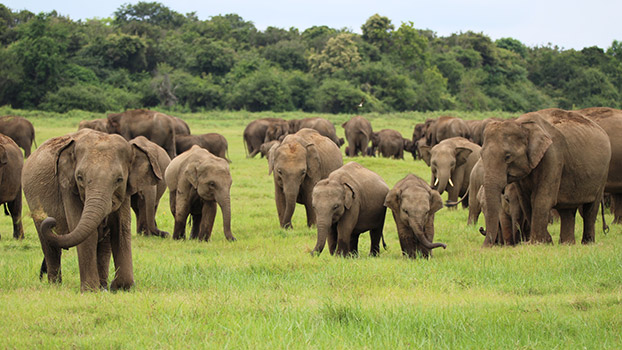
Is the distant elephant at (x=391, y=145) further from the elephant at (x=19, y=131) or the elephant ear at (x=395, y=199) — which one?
the elephant ear at (x=395, y=199)

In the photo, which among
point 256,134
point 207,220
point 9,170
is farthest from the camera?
point 256,134

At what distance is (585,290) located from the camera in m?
7.70

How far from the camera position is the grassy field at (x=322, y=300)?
5.77 m

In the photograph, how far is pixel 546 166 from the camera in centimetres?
1106

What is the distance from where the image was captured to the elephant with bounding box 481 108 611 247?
1084 cm

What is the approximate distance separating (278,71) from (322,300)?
72.2 metres

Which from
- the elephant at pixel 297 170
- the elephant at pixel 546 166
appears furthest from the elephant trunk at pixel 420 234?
the elephant at pixel 297 170

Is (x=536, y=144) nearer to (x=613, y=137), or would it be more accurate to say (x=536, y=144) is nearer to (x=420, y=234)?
(x=420, y=234)

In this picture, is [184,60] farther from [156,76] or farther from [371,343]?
[371,343]

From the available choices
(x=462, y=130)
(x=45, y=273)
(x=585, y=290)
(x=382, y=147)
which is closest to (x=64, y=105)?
(x=382, y=147)

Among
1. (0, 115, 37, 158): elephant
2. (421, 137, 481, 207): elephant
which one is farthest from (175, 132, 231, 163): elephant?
(421, 137, 481, 207): elephant

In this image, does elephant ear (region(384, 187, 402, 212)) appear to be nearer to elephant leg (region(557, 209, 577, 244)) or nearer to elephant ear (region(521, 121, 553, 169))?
elephant ear (region(521, 121, 553, 169))

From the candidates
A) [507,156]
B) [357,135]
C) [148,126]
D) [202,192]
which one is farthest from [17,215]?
[357,135]

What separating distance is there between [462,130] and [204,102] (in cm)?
4231
